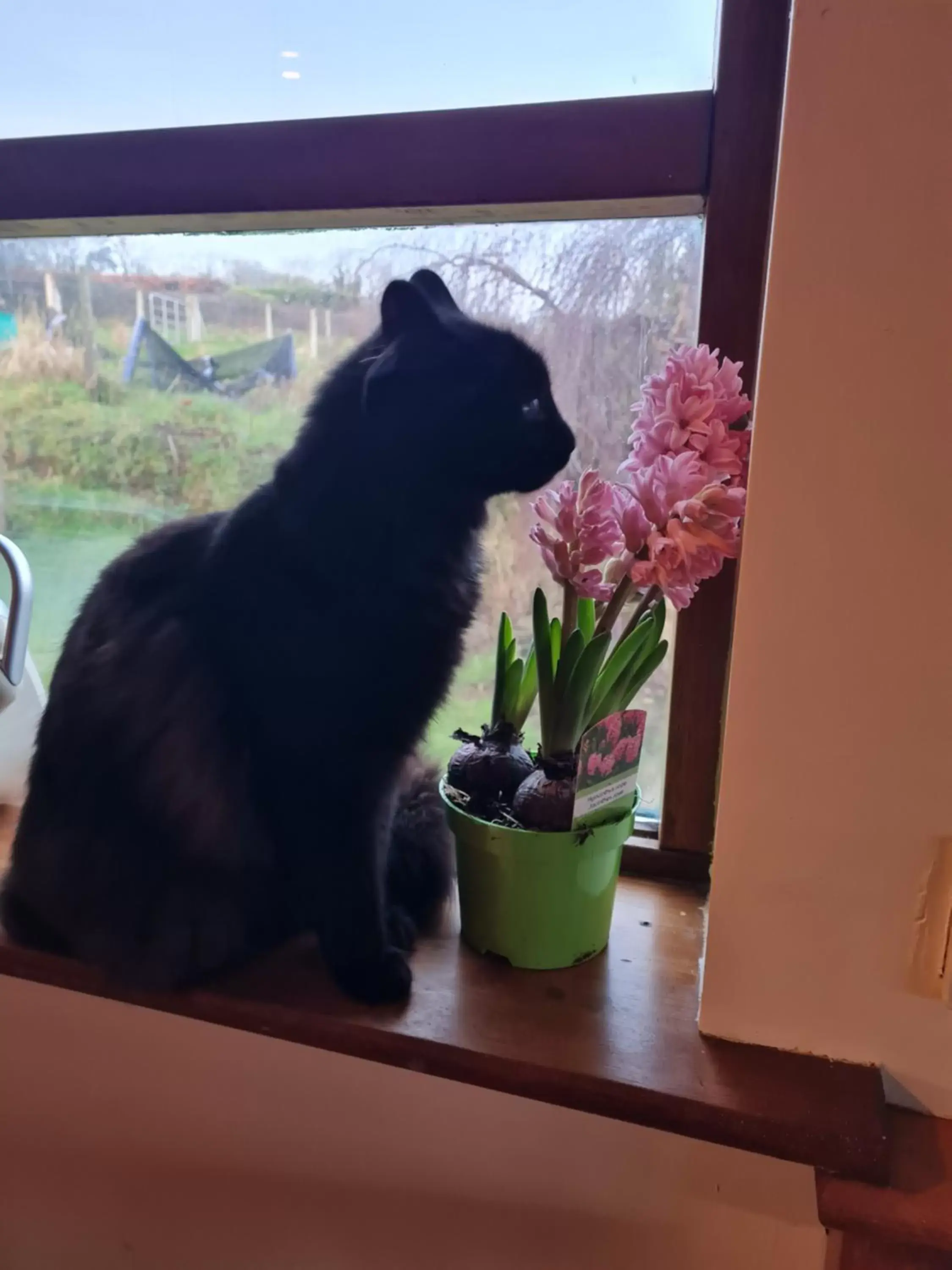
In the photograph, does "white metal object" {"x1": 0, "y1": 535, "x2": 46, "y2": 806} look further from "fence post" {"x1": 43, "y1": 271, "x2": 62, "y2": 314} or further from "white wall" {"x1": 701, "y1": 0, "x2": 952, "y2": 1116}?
"white wall" {"x1": 701, "y1": 0, "x2": 952, "y2": 1116}

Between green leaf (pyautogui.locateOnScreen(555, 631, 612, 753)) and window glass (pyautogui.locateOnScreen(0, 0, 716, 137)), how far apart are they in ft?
1.62

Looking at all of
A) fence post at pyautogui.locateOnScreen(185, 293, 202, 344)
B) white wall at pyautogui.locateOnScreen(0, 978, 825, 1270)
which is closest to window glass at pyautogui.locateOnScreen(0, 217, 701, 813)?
fence post at pyautogui.locateOnScreen(185, 293, 202, 344)

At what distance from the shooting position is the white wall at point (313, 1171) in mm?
733

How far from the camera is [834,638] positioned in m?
0.58

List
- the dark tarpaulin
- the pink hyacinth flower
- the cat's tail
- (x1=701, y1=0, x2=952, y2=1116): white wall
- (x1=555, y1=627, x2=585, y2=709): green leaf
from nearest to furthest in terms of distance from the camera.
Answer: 1. (x1=701, y1=0, x2=952, y2=1116): white wall
2. the pink hyacinth flower
3. (x1=555, y1=627, x2=585, y2=709): green leaf
4. the cat's tail
5. the dark tarpaulin

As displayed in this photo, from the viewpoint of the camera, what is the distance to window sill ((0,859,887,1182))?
0.63 metres

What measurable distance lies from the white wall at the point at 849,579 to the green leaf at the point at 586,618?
6.9 inches

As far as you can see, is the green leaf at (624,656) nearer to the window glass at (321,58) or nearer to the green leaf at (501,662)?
the green leaf at (501,662)

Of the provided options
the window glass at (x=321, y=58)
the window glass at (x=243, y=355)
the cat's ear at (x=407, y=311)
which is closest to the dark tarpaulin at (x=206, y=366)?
the window glass at (x=243, y=355)

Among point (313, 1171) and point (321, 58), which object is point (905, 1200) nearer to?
point (313, 1171)

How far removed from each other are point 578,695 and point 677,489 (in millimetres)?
198

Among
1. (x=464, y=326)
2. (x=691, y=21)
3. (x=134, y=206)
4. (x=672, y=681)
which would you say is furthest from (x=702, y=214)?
(x=134, y=206)

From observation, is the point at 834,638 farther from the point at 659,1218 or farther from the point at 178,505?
the point at 178,505

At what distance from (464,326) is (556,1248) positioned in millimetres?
806
